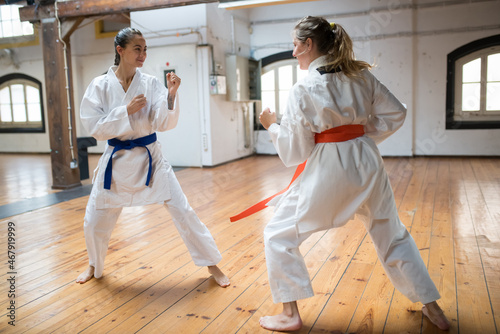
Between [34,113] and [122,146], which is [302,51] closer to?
[122,146]

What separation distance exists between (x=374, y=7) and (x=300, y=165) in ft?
20.5

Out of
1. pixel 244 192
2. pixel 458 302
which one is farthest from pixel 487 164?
pixel 458 302

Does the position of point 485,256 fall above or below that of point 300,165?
below

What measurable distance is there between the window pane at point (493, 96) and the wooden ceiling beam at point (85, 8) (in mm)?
5288

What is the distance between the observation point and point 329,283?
7.52 feet

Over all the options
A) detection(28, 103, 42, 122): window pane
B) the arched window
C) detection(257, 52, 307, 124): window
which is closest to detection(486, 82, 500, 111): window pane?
the arched window

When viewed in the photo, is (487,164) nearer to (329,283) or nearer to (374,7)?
(374,7)

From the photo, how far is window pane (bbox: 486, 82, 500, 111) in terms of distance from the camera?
711 cm

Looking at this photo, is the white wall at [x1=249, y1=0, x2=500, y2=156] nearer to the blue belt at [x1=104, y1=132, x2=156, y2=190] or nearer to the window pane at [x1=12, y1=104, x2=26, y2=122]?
the blue belt at [x1=104, y1=132, x2=156, y2=190]

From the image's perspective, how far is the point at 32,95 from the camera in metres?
9.48

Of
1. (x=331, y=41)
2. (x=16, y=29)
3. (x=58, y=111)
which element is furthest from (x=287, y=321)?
(x=16, y=29)

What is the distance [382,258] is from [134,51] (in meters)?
1.52

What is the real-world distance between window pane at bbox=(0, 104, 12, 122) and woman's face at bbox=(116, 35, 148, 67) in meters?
8.83

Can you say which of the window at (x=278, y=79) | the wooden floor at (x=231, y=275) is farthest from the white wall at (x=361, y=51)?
the wooden floor at (x=231, y=275)
